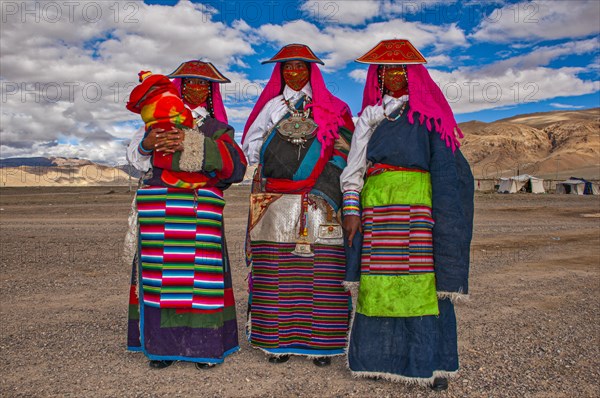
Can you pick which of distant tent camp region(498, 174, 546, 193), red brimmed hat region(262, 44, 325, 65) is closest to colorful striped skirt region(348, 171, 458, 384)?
red brimmed hat region(262, 44, 325, 65)

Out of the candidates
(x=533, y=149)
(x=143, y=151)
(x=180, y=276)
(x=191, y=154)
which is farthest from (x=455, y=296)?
(x=533, y=149)

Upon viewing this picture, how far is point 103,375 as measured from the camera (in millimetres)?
3842

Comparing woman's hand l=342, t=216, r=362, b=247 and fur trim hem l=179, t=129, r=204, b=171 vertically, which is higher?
fur trim hem l=179, t=129, r=204, b=171

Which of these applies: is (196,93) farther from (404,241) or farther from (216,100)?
(404,241)

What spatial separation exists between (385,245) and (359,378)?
1042mm

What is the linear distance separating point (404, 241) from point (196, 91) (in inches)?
79.1

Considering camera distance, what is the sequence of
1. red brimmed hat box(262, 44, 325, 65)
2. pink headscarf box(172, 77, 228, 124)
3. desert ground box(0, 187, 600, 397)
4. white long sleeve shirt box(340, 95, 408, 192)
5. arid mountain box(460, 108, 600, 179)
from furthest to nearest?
arid mountain box(460, 108, 600, 179)
pink headscarf box(172, 77, 228, 124)
red brimmed hat box(262, 44, 325, 65)
white long sleeve shirt box(340, 95, 408, 192)
desert ground box(0, 187, 600, 397)

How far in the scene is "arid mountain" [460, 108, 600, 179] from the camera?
96.4 m

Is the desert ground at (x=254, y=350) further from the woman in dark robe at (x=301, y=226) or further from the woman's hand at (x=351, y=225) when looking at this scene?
the woman's hand at (x=351, y=225)

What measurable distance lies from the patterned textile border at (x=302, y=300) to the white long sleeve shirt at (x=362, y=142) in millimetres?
610

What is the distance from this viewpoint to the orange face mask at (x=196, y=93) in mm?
4121

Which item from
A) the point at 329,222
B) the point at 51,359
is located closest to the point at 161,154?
the point at 329,222

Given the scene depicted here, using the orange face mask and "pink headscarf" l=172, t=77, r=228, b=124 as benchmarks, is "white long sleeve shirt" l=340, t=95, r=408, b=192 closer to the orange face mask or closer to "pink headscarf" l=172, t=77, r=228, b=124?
"pink headscarf" l=172, t=77, r=228, b=124

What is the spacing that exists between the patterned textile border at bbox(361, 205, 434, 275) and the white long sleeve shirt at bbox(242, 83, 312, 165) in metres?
1.21
